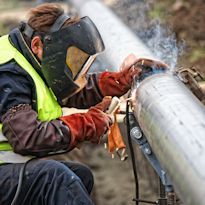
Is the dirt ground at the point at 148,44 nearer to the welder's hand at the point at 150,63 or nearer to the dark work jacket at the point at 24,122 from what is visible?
the welder's hand at the point at 150,63

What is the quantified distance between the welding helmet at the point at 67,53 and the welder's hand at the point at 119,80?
30 centimetres

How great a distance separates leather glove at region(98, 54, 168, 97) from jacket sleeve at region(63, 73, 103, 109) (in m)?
0.04

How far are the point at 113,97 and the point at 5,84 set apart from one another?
0.95 m

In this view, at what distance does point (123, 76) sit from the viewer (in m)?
5.24

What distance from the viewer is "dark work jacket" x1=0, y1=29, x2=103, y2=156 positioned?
4457mm

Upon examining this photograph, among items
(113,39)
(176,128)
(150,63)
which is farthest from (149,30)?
(176,128)

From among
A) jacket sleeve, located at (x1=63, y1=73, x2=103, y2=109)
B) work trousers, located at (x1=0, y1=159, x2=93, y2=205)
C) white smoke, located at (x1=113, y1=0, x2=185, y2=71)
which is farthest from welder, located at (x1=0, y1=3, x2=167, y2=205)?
white smoke, located at (x1=113, y1=0, x2=185, y2=71)

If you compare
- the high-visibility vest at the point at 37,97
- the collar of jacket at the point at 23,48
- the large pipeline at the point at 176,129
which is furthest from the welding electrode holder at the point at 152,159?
the collar of jacket at the point at 23,48

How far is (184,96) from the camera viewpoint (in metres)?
4.18

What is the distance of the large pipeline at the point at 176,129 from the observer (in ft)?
11.2

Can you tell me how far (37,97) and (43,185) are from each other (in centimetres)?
52

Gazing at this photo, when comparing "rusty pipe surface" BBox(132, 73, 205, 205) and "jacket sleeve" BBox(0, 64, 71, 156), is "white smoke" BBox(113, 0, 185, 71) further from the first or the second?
"jacket sleeve" BBox(0, 64, 71, 156)

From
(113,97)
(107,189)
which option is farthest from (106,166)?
(113,97)

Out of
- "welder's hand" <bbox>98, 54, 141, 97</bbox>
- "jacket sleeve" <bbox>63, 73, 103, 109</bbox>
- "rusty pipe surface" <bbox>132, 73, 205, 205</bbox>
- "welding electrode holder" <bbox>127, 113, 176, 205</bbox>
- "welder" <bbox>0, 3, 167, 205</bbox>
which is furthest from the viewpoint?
"jacket sleeve" <bbox>63, 73, 103, 109</bbox>
